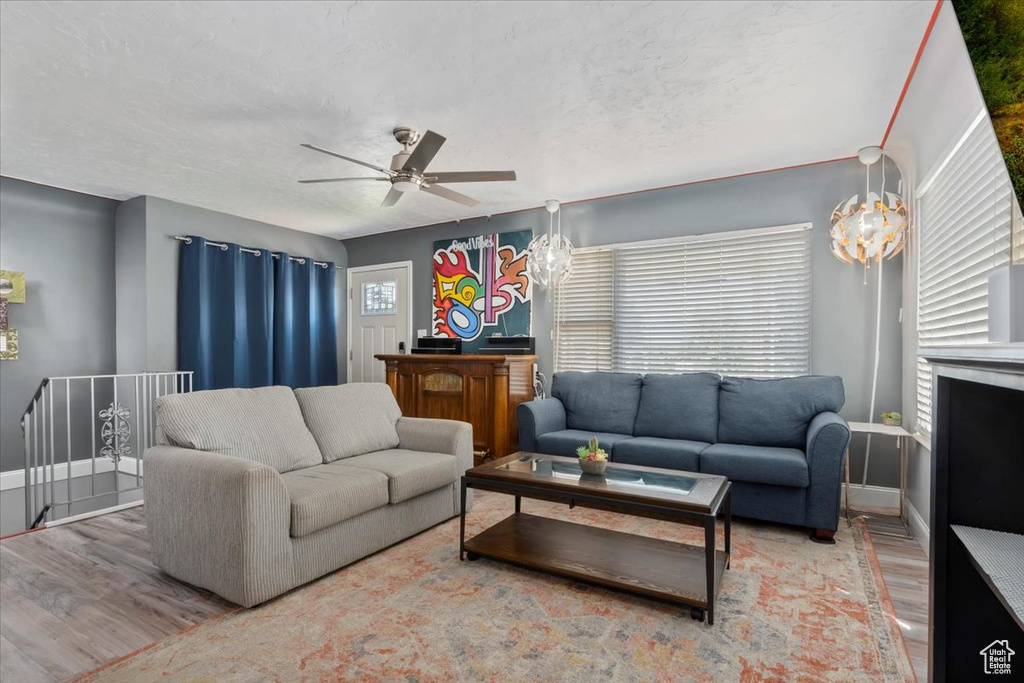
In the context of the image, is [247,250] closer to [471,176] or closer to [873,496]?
[471,176]

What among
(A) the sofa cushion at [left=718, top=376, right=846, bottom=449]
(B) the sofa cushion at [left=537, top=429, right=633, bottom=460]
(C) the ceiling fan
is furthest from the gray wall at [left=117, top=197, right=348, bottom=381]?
(A) the sofa cushion at [left=718, top=376, right=846, bottom=449]

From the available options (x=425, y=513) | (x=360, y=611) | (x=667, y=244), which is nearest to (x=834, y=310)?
(x=667, y=244)

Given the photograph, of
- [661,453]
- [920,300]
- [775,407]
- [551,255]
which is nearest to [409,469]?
[661,453]

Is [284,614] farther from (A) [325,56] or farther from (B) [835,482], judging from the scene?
(B) [835,482]

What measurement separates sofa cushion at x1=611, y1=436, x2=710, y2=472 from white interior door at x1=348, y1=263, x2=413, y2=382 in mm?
3172

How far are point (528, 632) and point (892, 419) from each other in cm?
282

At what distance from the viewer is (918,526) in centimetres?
292

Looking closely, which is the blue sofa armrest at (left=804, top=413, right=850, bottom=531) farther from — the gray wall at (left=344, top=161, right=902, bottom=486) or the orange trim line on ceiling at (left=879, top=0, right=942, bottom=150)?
the orange trim line on ceiling at (left=879, top=0, right=942, bottom=150)

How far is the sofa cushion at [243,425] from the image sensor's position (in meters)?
2.53

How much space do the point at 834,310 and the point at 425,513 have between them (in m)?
3.22

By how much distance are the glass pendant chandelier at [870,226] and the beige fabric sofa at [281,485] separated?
9.22ft

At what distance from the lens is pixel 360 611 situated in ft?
7.04

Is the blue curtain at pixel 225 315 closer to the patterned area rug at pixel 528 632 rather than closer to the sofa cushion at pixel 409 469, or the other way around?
the sofa cushion at pixel 409 469

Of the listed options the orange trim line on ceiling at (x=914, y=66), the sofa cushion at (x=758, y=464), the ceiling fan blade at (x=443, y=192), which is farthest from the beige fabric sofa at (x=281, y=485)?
the orange trim line on ceiling at (x=914, y=66)
